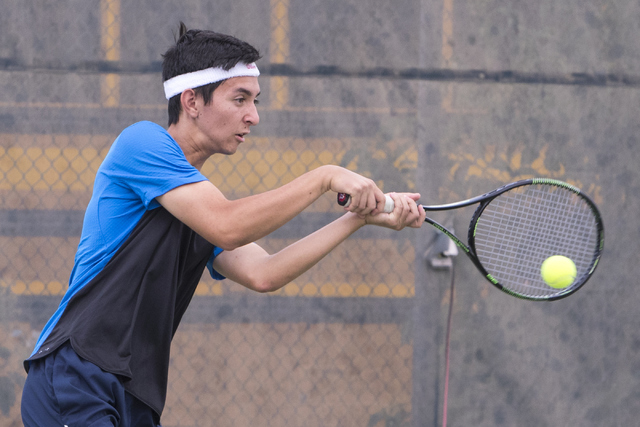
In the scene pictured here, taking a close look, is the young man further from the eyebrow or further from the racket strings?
the racket strings

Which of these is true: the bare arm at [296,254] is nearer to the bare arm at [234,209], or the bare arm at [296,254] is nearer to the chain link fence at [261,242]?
the bare arm at [234,209]

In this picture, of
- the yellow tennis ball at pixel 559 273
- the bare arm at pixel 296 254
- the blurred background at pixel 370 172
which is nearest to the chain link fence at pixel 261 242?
the blurred background at pixel 370 172

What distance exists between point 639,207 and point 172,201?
2.91m

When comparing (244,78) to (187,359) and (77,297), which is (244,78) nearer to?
(77,297)

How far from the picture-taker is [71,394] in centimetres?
130

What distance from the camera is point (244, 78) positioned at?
62.8 inches

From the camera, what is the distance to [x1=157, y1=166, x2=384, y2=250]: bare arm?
136cm

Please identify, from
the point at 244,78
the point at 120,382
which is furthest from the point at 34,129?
the point at 120,382

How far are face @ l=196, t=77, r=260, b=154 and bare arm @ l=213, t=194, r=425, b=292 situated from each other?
0.31 metres

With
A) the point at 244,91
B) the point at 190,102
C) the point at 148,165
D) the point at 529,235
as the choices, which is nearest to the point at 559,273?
the point at 529,235

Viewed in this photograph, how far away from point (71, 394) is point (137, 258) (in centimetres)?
31

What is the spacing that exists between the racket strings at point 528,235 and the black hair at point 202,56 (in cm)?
201

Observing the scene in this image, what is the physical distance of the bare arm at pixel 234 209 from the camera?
1364 mm

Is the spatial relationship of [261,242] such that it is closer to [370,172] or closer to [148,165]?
[370,172]
